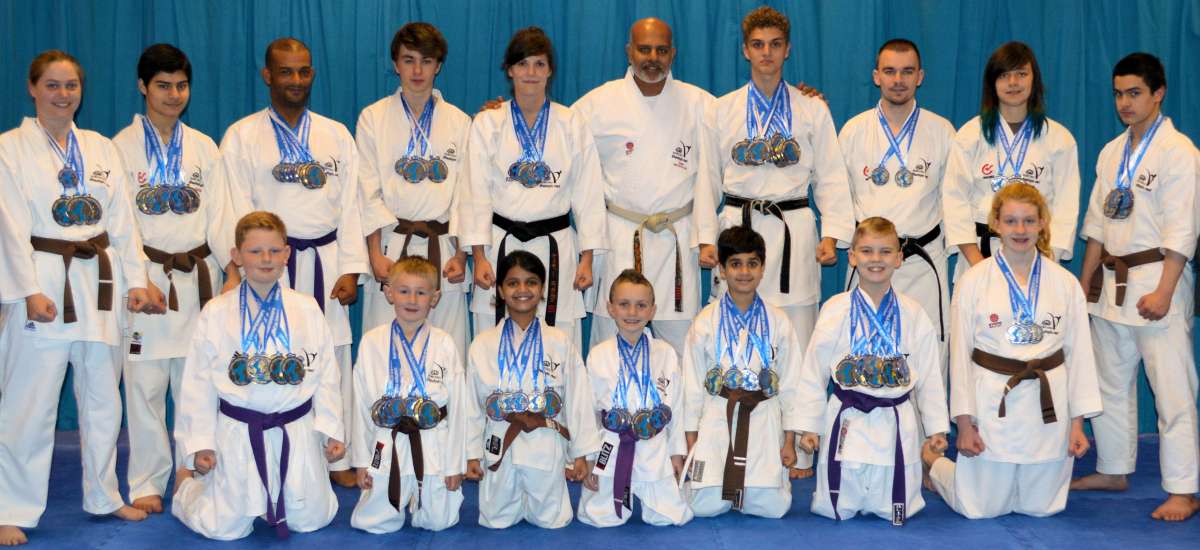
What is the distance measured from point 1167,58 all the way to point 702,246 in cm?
291

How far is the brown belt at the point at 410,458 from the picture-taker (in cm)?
436

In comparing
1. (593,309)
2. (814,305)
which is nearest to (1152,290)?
(814,305)

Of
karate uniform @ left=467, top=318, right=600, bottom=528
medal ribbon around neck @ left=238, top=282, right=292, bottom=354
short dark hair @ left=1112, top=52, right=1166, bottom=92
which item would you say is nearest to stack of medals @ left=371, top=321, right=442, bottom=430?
karate uniform @ left=467, top=318, right=600, bottom=528

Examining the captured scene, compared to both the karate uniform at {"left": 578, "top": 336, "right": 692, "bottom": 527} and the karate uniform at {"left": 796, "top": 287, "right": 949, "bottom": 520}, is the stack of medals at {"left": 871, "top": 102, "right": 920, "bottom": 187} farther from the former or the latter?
the karate uniform at {"left": 578, "top": 336, "right": 692, "bottom": 527}

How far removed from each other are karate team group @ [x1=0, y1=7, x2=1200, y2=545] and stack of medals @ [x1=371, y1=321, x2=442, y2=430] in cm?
1

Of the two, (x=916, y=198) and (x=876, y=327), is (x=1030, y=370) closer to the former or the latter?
(x=876, y=327)

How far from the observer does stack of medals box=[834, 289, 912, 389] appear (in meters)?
4.48

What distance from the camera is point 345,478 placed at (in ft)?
16.7

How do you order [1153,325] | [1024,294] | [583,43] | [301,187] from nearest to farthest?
[1024,294] < [1153,325] < [301,187] < [583,43]

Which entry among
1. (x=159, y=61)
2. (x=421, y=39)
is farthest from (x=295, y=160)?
(x=421, y=39)

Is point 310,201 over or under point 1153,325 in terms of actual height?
over

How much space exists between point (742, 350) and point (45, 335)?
2.73 meters

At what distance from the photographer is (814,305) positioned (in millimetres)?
5305

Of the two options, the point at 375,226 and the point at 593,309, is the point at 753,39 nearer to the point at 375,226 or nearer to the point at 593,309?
the point at 593,309
